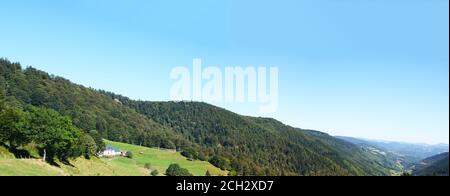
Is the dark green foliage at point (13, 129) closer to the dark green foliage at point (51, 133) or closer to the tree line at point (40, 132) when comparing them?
the tree line at point (40, 132)

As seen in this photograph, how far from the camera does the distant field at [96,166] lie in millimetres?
54812

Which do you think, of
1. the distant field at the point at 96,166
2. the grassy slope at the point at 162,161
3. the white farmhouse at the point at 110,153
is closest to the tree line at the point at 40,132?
the distant field at the point at 96,166

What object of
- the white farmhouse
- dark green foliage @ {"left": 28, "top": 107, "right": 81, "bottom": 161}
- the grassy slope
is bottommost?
the grassy slope

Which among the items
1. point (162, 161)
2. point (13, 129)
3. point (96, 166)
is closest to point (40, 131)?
point (13, 129)

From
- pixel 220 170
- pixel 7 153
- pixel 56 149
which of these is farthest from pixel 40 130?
pixel 220 170

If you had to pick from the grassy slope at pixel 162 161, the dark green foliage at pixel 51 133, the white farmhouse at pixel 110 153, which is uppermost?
the dark green foliage at pixel 51 133

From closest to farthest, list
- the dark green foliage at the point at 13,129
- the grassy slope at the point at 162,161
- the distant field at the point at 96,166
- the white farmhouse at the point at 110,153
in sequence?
1. the distant field at the point at 96,166
2. the dark green foliage at the point at 13,129
3. the white farmhouse at the point at 110,153
4. the grassy slope at the point at 162,161

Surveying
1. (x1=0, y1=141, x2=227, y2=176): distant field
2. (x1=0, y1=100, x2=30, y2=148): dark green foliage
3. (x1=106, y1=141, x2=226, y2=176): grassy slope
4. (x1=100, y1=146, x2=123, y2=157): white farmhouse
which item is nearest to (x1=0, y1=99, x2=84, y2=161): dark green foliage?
(x1=0, y1=100, x2=30, y2=148): dark green foliage

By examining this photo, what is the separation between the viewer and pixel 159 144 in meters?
192

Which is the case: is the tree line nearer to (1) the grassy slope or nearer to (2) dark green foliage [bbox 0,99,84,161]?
(2) dark green foliage [bbox 0,99,84,161]

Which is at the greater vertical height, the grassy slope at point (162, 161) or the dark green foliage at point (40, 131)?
the dark green foliage at point (40, 131)

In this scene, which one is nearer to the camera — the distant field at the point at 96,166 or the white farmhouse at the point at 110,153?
the distant field at the point at 96,166

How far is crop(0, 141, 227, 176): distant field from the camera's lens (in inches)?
2158
